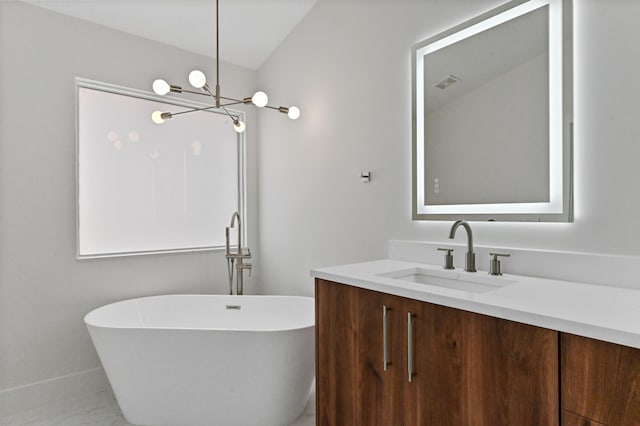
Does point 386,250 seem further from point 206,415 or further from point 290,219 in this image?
point 206,415

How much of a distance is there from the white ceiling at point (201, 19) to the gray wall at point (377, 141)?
0.49ft

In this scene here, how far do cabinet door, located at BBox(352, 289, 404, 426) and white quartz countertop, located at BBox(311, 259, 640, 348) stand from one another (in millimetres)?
65

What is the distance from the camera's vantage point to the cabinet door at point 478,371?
0.93 meters

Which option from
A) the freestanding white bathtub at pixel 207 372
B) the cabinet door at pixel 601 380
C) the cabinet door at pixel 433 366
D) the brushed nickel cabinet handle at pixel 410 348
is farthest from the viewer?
the freestanding white bathtub at pixel 207 372

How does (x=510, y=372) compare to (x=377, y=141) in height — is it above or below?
below

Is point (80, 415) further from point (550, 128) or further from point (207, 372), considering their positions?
point (550, 128)

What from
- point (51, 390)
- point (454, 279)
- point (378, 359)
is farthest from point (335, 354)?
point (51, 390)

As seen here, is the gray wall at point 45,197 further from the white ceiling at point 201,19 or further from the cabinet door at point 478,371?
the cabinet door at point 478,371

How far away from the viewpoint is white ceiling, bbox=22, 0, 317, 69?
2400mm

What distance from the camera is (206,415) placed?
1.94m

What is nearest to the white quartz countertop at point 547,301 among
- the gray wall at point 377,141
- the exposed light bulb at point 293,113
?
the gray wall at point 377,141

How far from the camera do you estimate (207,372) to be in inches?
74.4

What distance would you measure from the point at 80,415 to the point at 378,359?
195 cm

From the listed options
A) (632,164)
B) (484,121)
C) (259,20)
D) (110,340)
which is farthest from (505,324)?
(259,20)
